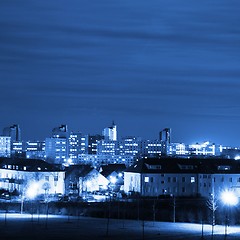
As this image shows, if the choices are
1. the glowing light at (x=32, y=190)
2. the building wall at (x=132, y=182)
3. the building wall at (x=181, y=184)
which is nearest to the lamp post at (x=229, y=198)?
the building wall at (x=181, y=184)

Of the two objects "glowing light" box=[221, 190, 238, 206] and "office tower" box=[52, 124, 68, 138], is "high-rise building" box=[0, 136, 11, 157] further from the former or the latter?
"glowing light" box=[221, 190, 238, 206]

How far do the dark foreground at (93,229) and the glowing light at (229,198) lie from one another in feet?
37.9

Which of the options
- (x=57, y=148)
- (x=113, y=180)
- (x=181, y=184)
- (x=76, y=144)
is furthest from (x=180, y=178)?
(x=76, y=144)

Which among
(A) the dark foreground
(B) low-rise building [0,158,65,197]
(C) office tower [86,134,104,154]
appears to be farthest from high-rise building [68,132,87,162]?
(A) the dark foreground

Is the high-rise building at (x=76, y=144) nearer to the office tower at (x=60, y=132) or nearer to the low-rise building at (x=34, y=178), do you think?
the office tower at (x=60, y=132)

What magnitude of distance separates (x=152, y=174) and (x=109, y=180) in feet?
34.3

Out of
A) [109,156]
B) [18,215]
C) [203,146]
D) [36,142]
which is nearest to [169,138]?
[203,146]

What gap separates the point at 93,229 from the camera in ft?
103

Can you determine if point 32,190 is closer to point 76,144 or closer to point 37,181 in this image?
point 37,181

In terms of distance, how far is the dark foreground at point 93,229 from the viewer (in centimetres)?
2867

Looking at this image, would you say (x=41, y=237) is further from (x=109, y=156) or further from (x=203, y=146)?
(x=203, y=146)

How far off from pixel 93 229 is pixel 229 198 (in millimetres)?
18408

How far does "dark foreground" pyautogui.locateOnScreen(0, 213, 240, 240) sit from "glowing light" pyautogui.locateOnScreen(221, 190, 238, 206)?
11.5 m

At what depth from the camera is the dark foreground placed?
28672 millimetres
